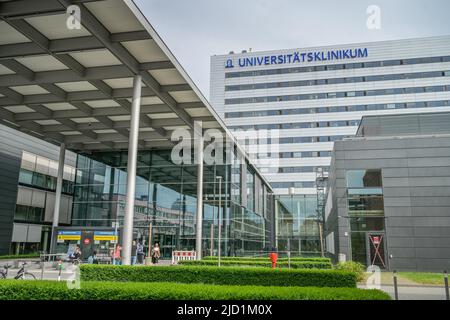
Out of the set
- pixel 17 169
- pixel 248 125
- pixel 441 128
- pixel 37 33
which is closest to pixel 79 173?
pixel 17 169

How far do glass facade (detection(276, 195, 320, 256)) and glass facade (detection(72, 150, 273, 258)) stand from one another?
11.9 meters

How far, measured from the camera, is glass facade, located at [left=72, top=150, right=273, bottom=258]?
3531cm

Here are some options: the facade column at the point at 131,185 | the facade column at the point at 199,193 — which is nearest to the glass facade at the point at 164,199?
the facade column at the point at 199,193

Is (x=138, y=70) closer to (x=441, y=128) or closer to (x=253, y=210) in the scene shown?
(x=441, y=128)

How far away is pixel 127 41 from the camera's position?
1892 cm

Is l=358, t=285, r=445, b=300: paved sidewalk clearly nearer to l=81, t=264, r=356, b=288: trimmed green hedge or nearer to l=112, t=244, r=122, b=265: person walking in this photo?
l=81, t=264, r=356, b=288: trimmed green hedge

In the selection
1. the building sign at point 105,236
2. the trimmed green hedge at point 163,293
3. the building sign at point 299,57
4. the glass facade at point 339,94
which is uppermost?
the building sign at point 299,57

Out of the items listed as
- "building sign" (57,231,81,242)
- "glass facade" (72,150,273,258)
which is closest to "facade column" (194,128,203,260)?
"glass facade" (72,150,273,258)

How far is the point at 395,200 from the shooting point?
26719 millimetres

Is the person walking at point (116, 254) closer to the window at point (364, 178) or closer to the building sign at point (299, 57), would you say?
the window at point (364, 178)

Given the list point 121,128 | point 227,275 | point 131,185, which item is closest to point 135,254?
point 131,185

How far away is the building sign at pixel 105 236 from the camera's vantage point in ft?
93.3

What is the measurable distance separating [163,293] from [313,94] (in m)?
72.7
